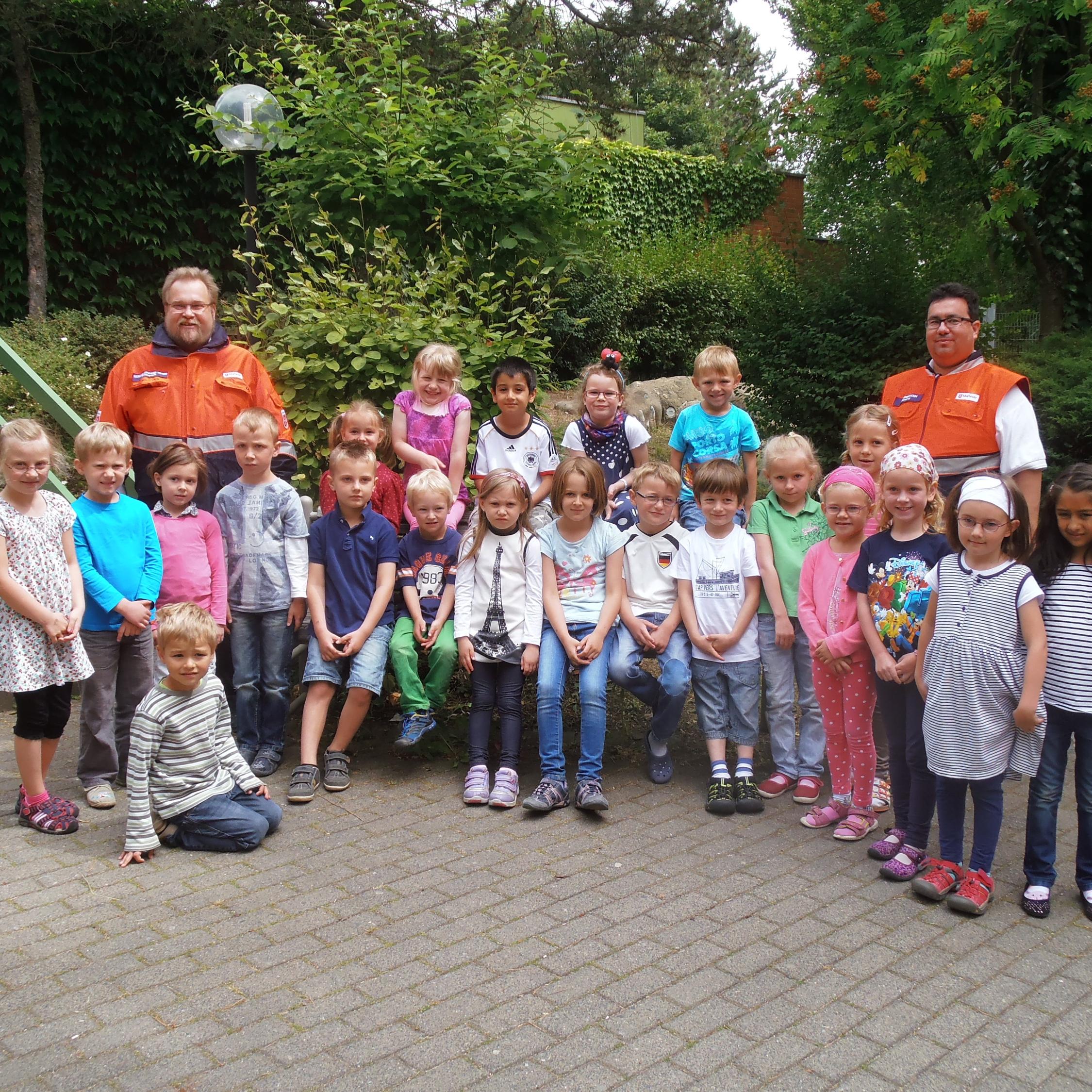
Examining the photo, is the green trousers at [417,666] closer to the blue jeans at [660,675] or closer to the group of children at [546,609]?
the group of children at [546,609]

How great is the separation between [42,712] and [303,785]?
1.11 meters

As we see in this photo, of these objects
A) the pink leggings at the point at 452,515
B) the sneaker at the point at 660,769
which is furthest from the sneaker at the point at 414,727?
the sneaker at the point at 660,769

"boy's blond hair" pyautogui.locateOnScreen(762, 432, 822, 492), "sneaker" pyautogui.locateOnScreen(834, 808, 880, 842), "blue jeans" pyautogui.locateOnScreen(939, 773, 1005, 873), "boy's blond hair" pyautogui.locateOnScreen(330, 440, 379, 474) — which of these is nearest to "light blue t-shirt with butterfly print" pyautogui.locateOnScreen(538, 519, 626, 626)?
"boy's blond hair" pyautogui.locateOnScreen(762, 432, 822, 492)

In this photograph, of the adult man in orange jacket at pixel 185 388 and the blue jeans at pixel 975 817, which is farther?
the adult man in orange jacket at pixel 185 388

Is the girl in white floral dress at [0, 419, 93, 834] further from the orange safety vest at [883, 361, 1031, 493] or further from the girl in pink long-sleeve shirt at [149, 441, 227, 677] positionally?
the orange safety vest at [883, 361, 1031, 493]

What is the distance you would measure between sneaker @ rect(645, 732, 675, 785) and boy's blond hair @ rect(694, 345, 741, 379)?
1.87 m

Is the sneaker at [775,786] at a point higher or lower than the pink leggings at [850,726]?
lower

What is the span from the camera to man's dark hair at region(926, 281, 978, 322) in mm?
4633

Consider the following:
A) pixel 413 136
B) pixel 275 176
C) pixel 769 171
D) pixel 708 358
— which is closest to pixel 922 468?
pixel 708 358

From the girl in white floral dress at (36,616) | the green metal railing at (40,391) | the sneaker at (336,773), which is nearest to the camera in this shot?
the girl in white floral dress at (36,616)

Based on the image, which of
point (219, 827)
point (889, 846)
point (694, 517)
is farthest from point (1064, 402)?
point (219, 827)

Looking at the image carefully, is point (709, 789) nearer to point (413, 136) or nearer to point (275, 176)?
point (413, 136)

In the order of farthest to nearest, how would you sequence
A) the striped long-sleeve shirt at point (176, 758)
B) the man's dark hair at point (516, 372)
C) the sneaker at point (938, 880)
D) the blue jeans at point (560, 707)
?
the man's dark hair at point (516, 372) → the blue jeans at point (560, 707) → the striped long-sleeve shirt at point (176, 758) → the sneaker at point (938, 880)

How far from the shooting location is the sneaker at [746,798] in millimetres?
4605
